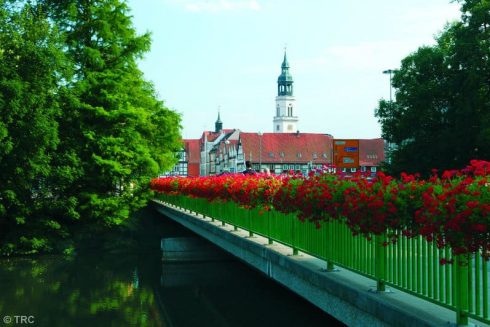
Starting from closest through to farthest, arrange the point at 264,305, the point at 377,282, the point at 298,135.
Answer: the point at 377,282 → the point at 264,305 → the point at 298,135

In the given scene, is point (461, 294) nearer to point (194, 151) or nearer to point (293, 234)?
point (293, 234)

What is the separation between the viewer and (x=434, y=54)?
3906 cm

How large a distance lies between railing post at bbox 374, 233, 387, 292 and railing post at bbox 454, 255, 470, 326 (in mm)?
1671

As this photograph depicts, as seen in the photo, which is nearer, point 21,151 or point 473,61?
point 21,151

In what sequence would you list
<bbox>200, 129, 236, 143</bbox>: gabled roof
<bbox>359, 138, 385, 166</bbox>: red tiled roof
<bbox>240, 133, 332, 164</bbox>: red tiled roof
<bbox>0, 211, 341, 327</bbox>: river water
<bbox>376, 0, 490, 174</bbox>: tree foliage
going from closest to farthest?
<bbox>0, 211, 341, 327</bbox>: river water → <bbox>376, 0, 490, 174</bbox>: tree foliage → <bbox>240, 133, 332, 164</bbox>: red tiled roof → <bbox>359, 138, 385, 166</bbox>: red tiled roof → <bbox>200, 129, 236, 143</bbox>: gabled roof

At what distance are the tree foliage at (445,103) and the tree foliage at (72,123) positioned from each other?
13908mm

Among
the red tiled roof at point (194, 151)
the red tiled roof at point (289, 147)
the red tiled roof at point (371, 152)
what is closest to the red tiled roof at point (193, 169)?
the red tiled roof at point (194, 151)

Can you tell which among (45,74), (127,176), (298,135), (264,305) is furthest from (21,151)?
(298,135)

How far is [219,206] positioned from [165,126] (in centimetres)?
1684

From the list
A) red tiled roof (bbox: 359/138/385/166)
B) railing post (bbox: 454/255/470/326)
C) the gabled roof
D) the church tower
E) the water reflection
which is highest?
the church tower

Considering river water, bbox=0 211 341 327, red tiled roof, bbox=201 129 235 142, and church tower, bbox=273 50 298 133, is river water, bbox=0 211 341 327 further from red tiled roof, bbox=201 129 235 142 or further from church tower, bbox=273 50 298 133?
church tower, bbox=273 50 298 133

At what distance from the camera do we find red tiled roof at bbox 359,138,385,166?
404 feet

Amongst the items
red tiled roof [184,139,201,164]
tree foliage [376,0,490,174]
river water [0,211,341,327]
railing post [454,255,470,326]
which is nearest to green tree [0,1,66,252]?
river water [0,211,341,327]

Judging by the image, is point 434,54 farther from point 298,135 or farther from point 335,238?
point 298,135
